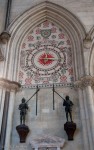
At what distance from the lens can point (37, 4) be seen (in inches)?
393

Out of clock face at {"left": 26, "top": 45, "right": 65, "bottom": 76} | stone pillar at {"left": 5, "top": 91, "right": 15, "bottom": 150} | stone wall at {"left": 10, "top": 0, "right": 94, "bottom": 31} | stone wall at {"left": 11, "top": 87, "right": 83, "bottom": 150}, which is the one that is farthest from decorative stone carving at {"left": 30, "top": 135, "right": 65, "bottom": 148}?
stone wall at {"left": 10, "top": 0, "right": 94, "bottom": 31}

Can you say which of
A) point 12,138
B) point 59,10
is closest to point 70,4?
point 59,10

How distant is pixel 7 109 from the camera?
7.50 metres

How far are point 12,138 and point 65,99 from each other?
2.12 metres

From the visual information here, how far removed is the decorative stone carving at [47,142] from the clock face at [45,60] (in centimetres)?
248

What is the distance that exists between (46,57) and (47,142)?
11.0 feet

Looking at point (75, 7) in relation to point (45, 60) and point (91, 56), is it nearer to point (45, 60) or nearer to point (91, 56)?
point (91, 56)

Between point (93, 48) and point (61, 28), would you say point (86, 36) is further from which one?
point (61, 28)

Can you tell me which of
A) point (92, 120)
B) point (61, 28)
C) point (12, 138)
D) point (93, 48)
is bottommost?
point (12, 138)

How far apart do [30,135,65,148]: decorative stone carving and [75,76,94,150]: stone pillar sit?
0.74m

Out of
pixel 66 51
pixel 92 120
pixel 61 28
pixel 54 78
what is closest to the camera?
pixel 92 120

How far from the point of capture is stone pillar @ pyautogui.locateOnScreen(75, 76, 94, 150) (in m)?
6.73

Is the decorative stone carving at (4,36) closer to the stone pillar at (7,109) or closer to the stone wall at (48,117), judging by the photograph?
the stone pillar at (7,109)

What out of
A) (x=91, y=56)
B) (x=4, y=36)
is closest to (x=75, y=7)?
(x=91, y=56)
